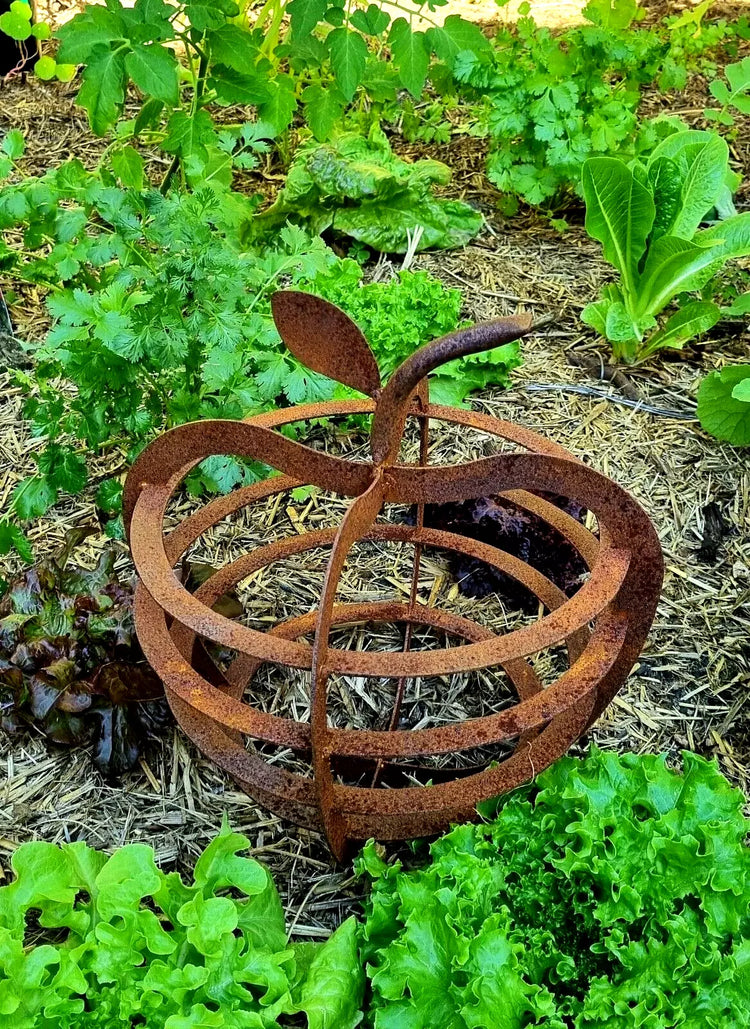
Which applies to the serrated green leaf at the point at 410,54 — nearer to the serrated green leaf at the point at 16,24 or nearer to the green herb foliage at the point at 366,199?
the green herb foliage at the point at 366,199

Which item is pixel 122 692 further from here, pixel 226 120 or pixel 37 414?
pixel 226 120

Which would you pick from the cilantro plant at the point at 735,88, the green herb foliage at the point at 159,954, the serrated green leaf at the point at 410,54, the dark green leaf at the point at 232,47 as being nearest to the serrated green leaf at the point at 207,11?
the dark green leaf at the point at 232,47

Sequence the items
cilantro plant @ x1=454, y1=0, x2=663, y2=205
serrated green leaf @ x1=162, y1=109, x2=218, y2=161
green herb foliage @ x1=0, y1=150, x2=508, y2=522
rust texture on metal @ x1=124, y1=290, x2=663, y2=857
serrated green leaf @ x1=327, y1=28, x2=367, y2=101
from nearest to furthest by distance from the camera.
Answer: rust texture on metal @ x1=124, y1=290, x2=663, y2=857 → green herb foliage @ x1=0, y1=150, x2=508, y2=522 → serrated green leaf @ x1=162, y1=109, x2=218, y2=161 → serrated green leaf @ x1=327, y1=28, x2=367, y2=101 → cilantro plant @ x1=454, y1=0, x2=663, y2=205

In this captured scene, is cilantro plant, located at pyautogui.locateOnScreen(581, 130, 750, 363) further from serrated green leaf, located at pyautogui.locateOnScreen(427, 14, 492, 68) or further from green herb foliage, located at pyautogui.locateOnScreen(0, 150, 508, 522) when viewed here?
green herb foliage, located at pyautogui.locateOnScreen(0, 150, 508, 522)

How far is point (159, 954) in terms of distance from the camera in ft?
5.17

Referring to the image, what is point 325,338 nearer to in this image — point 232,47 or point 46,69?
point 232,47

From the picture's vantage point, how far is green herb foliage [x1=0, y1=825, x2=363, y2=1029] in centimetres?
151

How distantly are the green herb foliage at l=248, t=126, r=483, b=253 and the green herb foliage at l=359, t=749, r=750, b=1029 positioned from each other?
8.13ft

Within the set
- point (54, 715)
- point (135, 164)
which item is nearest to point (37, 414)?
point (54, 715)

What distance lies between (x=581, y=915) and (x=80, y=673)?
3.93 feet

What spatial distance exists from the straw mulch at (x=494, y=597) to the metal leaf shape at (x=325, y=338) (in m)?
1.03

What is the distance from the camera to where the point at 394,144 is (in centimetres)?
437

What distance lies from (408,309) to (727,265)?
1.42 meters

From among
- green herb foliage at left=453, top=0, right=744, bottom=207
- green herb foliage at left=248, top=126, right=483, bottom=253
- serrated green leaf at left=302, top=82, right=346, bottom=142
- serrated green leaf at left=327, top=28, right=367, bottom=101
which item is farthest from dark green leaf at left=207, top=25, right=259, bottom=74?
green herb foliage at left=453, top=0, right=744, bottom=207
